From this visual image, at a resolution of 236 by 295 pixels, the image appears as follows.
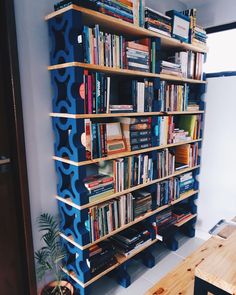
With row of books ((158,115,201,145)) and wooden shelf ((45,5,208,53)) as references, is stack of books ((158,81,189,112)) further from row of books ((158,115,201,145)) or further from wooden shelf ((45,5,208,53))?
wooden shelf ((45,5,208,53))

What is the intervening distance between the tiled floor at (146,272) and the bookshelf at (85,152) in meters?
0.06

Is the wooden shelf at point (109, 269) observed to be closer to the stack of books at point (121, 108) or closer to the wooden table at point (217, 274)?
the wooden table at point (217, 274)

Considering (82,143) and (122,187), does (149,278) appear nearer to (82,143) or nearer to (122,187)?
(122,187)

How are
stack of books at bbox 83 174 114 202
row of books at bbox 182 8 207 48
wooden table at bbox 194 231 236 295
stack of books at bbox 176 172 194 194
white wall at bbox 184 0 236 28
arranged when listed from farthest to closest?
stack of books at bbox 176 172 194 194 < white wall at bbox 184 0 236 28 < row of books at bbox 182 8 207 48 < stack of books at bbox 83 174 114 202 < wooden table at bbox 194 231 236 295

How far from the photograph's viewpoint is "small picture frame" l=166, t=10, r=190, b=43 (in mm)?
1827

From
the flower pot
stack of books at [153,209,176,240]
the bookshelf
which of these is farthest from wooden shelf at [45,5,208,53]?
the flower pot

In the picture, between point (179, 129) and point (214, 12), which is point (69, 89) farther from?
point (214, 12)

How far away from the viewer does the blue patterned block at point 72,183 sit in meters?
1.40

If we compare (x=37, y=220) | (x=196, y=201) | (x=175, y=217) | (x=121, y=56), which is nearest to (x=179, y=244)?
(x=175, y=217)

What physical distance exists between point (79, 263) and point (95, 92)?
108 centimetres

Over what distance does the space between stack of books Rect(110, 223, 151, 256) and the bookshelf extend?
0.9 inches

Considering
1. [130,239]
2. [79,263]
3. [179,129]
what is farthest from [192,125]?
[79,263]

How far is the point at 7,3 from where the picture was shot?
125 centimetres

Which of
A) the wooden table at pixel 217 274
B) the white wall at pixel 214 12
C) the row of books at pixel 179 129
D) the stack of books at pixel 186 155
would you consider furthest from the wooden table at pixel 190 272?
the white wall at pixel 214 12
